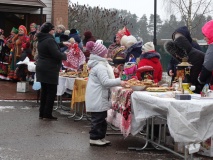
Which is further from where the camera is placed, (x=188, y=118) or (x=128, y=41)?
(x=128, y=41)

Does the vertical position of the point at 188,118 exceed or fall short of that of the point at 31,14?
it falls short

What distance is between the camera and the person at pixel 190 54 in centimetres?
750

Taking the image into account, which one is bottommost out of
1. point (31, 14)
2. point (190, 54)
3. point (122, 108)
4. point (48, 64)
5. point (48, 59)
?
point (122, 108)

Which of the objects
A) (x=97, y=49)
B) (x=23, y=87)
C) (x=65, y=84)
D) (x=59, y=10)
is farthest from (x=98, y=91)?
(x=59, y=10)

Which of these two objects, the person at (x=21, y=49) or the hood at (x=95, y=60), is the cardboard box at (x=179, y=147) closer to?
the hood at (x=95, y=60)

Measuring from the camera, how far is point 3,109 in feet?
38.1

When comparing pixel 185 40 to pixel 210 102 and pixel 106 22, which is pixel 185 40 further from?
pixel 106 22

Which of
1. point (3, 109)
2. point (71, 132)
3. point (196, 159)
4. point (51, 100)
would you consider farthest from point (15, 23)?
point (196, 159)

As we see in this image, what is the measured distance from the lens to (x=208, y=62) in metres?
6.57

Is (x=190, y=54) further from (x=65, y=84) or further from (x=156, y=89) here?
(x=65, y=84)

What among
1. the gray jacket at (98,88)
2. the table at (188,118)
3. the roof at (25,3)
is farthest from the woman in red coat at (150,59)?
the roof at (25,3)

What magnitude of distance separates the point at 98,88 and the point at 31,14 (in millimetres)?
15315

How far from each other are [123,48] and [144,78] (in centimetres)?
260

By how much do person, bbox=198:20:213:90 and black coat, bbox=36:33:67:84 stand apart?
3.69 metres
